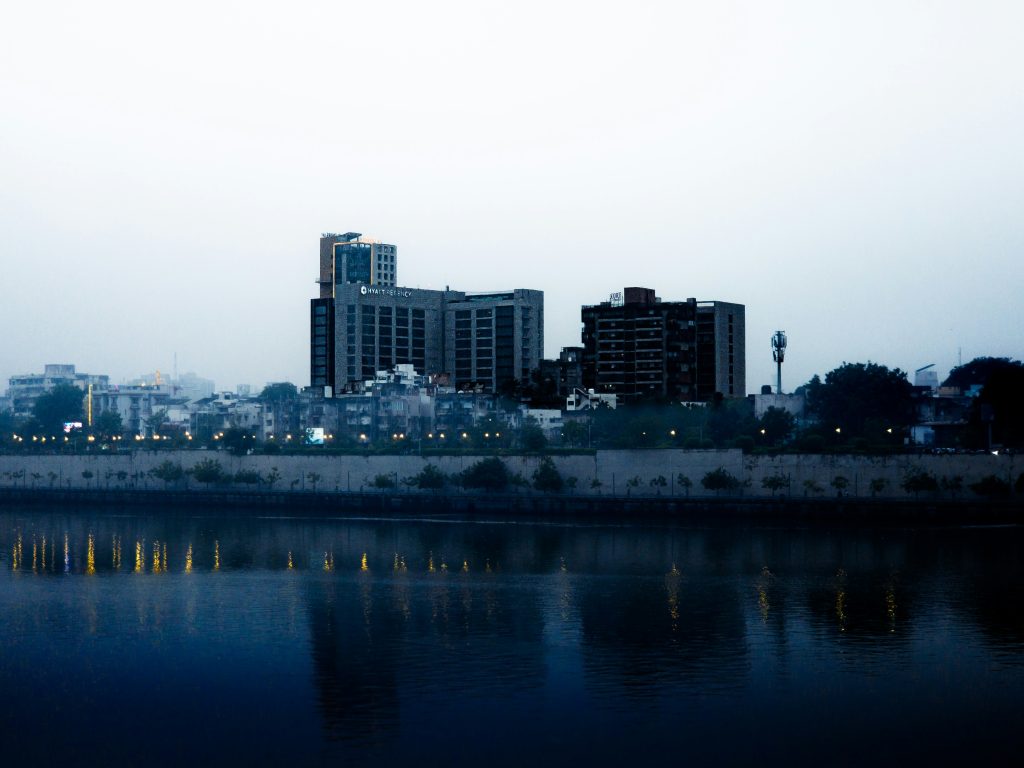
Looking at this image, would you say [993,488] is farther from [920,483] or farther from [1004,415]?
[1004,415]

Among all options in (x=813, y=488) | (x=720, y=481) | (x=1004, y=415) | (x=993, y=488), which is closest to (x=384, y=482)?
(x=720, y=481)

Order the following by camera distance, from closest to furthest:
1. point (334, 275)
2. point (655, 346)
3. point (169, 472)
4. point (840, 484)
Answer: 1. point (840, 484)
2. point (169, 472)
3. point (655, 346)
4. point (334, 275)

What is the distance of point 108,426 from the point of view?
136 meters

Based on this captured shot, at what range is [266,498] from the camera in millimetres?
96312

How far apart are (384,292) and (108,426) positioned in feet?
133

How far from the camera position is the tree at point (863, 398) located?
101312 millimetres

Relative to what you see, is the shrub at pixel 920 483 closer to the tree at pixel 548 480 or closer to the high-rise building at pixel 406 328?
the tree at pixel 548 480

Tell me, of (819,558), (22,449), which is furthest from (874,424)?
(22,449)

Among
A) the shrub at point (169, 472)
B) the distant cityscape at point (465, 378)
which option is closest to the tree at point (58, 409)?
the distant cityscape at point (465, 378)

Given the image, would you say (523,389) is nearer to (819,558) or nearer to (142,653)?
(819,558)

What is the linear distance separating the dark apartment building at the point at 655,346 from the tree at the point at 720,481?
63.5 m

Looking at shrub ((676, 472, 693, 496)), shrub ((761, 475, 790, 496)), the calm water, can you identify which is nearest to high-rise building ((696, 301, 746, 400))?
shrub ((676, 472, 693, 496))

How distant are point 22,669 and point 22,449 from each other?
9572 centimetres

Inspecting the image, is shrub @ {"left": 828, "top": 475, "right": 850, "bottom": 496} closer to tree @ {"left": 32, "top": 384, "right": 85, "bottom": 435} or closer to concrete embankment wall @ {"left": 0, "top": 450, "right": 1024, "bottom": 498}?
concrete embankment wall @ {"left": 0, "top": 450, "right": 1024, "bottom": 498}
